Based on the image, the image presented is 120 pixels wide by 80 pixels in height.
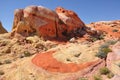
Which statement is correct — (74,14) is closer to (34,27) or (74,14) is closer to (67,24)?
(67,24)

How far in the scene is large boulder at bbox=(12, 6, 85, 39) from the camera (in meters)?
38.2

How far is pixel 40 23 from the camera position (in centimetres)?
3825

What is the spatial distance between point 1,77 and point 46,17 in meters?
19.6

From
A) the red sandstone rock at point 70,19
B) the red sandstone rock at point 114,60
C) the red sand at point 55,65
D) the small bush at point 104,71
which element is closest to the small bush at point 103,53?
the red sandstone rock at point 114,60

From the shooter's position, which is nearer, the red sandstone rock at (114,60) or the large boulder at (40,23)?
the red sandstone rock at (114,60)

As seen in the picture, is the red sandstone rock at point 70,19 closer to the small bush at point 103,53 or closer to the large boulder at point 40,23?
the large boulder at point 40,23

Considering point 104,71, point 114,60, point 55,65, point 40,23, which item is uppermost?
point 40,23

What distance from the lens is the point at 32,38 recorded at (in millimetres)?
37125

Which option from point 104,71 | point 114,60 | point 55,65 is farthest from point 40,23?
point 104,71

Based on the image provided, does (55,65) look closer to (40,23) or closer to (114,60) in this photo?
(114,60)

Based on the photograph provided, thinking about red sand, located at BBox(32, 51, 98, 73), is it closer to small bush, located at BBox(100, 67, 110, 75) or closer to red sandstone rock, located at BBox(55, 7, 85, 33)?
small bush, located at BBox(100, 67, 110, 75)

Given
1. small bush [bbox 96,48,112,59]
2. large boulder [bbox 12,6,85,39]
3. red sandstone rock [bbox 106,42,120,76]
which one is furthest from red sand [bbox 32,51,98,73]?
large boulder [bbox 12,6,85,39]

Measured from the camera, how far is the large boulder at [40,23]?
3825cm

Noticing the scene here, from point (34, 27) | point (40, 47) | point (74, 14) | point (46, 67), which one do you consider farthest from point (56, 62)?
point (74, 14)
